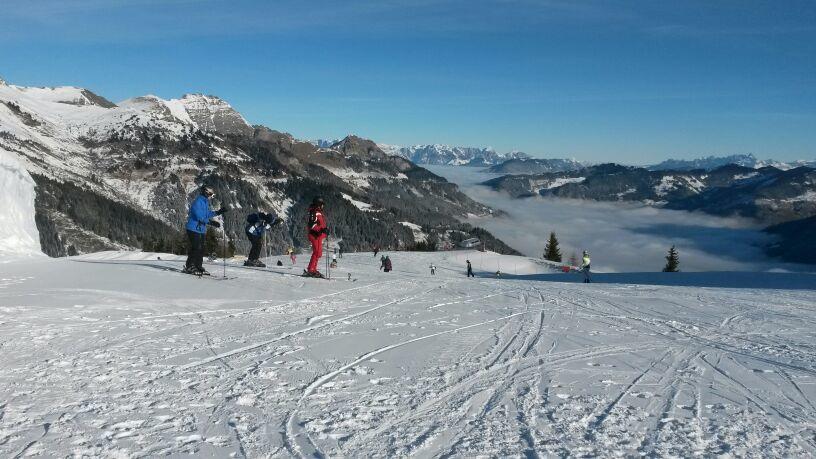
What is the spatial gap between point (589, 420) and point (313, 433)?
2854mm

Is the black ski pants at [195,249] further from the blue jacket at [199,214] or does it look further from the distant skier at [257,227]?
the distant skier at [257,227]

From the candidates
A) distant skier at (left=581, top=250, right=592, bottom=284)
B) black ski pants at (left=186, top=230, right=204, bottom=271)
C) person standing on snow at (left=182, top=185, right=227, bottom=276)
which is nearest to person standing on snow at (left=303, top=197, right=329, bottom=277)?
person standing on snow at (left=182, top=185, right=227, bottom=276)

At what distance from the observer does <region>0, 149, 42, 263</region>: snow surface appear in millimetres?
25889

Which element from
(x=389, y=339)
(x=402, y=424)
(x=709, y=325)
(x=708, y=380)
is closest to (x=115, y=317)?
(x=389, y=339)

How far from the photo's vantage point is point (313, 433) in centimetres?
546

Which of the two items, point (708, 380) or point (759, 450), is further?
point (708, 380)

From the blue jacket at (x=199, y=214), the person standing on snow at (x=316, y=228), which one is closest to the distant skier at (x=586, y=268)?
the person standing on snow at (x=316, y=228)

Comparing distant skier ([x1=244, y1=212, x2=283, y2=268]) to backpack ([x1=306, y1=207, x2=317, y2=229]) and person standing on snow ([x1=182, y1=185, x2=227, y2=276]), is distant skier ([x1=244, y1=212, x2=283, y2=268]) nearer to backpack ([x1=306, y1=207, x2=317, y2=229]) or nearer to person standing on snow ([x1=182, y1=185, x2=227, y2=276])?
backpack ([x1=306, y1=207, x2=317, y2=229])

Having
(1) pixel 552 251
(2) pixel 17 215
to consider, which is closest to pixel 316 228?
(2) pixel 17 215

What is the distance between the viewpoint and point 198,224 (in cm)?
1714

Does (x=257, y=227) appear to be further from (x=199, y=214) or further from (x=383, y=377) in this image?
(x=383, y=377)

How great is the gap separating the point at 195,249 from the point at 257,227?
200 inches

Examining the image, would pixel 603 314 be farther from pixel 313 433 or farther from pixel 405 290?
pixel 313 433

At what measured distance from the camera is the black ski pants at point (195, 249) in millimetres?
17516
